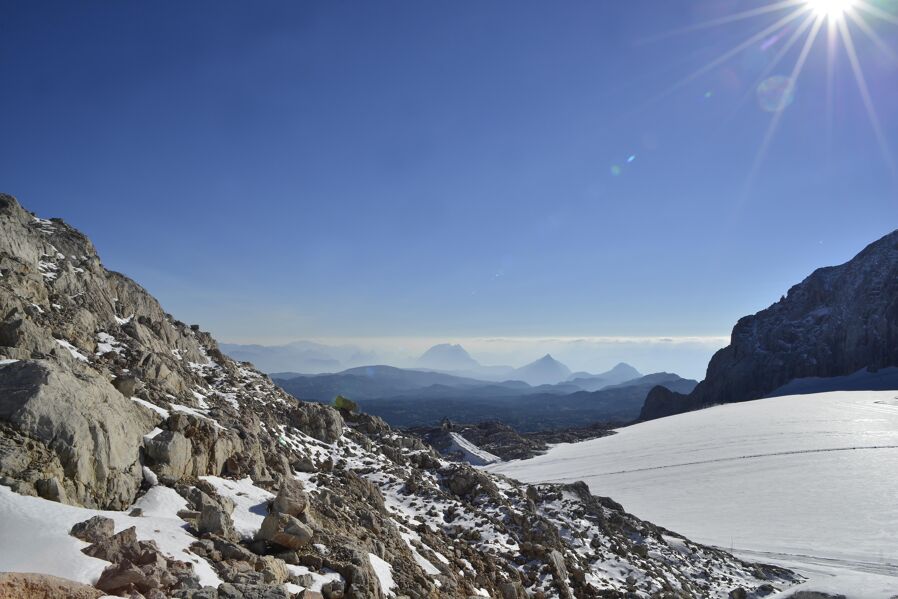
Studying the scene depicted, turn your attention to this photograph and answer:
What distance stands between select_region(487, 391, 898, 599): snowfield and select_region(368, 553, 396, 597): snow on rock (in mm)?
9422

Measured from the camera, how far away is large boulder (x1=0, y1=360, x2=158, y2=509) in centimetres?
834

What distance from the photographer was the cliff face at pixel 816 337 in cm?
11000

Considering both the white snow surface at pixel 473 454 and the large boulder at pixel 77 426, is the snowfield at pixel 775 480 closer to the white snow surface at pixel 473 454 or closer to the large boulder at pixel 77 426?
the white snow surface at pixel 473 454

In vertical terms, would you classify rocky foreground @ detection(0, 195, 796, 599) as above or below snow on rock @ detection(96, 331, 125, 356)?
below

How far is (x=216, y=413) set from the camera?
15766 millimetres

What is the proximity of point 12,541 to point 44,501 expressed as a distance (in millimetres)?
1126

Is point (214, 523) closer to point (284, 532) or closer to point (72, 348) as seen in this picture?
point (284, 532)

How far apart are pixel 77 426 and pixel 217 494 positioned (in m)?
3.50

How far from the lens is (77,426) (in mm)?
8758

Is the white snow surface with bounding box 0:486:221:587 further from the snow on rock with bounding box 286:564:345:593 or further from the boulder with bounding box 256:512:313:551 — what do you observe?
the snow on rock with bounding box 286:564:345:593

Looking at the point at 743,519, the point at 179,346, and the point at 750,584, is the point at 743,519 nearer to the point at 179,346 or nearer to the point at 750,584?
the point at 750,584

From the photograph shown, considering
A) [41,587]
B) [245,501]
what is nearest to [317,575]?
[245,501]

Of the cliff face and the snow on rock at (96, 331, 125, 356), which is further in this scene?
the cliff face

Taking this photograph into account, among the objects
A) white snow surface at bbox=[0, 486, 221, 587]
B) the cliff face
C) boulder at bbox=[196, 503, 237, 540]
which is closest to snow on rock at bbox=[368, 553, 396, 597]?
boulder at bbox=[196, 503, 237, 540]
